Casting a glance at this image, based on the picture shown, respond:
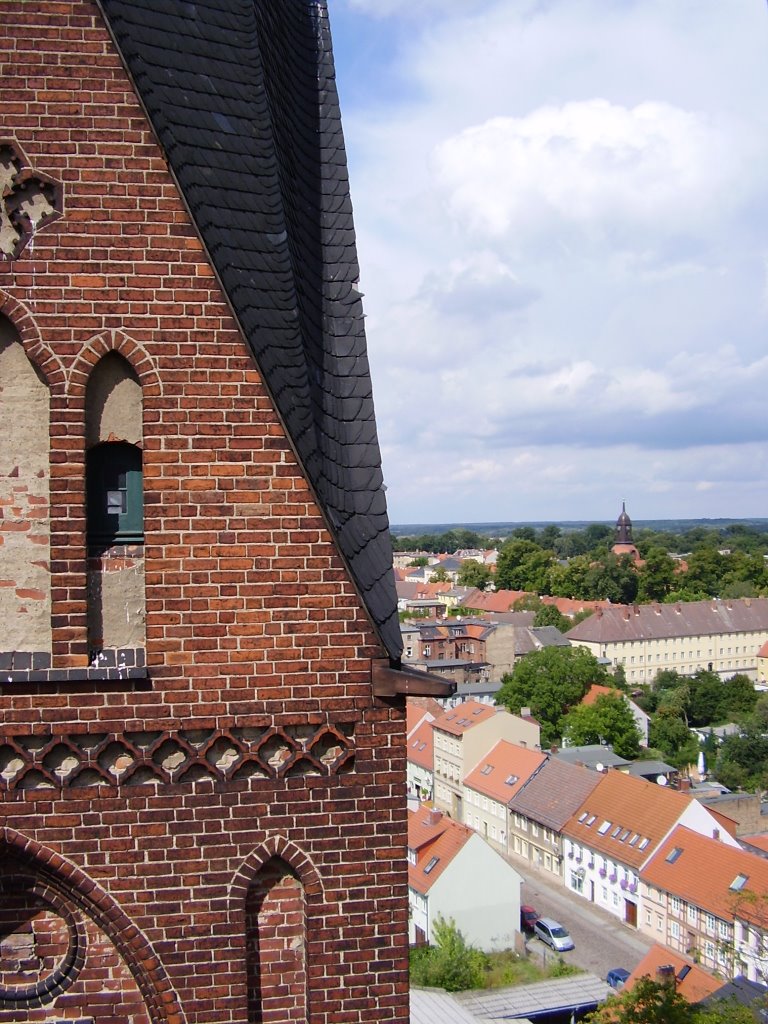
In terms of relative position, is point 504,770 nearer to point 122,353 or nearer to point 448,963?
point 448,963

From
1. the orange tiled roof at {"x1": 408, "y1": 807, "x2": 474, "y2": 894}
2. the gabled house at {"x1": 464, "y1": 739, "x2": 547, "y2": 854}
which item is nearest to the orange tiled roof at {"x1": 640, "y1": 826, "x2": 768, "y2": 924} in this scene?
the orange tiled roof at {"x1": 408, "y1": 807, "x2": 474, "y2": 894}

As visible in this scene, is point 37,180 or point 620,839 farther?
point 620,839

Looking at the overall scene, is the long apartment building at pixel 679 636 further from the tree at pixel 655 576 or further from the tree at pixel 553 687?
the tree at pixel 553 687

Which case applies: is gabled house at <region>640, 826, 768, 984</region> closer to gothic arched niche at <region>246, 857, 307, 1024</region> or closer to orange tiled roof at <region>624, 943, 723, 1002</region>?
orange tiled roof at <region>624, 943, 723, 1002</region>

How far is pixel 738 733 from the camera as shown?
6228 centimetres

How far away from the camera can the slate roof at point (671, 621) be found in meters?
88.8

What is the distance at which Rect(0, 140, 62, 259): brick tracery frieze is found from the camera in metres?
4.35

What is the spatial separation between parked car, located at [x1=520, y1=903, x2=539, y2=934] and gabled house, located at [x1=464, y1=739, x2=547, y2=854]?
28.3 ft

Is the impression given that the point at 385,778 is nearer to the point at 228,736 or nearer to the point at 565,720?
the point at 228,736

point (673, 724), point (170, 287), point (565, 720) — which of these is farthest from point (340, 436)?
point (673, 724)

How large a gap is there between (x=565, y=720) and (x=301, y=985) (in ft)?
196

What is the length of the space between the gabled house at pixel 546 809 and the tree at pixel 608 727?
10.9m

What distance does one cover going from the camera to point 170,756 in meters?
4.41

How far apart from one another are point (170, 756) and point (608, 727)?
189 feet
